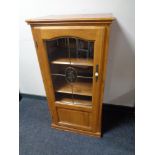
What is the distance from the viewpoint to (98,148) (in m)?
1.50

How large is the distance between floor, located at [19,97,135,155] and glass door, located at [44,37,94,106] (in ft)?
1.43

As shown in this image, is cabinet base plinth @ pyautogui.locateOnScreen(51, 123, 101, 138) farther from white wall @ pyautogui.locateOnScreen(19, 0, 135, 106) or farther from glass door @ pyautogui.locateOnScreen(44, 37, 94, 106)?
white wall @ pyautogui.locateOnScreen(19, 0, 135, 106)

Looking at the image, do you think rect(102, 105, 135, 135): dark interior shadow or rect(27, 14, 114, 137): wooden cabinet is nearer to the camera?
rect(27, 14, 114, 137): wooden cabinet

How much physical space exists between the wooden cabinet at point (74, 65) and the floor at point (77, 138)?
0.33ft

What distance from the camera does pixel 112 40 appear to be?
1571 mm

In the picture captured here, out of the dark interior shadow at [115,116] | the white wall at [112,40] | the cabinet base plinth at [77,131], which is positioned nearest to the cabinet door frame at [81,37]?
the cabinet base plinth at [77,131]

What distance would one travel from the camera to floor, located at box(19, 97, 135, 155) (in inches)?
58.6

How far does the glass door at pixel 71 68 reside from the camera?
4.24 feet

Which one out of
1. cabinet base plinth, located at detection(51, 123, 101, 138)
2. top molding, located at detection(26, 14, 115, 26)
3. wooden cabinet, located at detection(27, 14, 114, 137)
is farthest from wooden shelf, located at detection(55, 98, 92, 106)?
top molding, located at detection(26, 14, 115, 26)

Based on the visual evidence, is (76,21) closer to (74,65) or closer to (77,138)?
(74,65)

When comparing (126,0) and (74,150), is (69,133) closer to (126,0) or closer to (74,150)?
(74,150)

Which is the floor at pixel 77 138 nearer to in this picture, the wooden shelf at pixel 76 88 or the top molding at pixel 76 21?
the wooden shelf at pixel 76 88

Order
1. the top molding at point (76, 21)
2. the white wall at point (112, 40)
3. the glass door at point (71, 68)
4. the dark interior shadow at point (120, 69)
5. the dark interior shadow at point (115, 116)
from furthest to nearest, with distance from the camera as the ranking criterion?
the dark interior shadow at point (115, 116) < the dark interior shadow at point (120, 69) < the white wall at point (112, 40) < the glass door at point (71, 68) < the top molding at point (76, 21)
